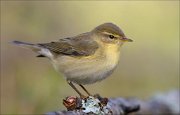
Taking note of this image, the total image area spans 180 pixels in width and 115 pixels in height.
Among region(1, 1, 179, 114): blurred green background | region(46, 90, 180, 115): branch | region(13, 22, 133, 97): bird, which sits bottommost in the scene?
region(46, 90, 180, 115): branch

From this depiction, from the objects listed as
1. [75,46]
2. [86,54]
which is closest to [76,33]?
[75,46]

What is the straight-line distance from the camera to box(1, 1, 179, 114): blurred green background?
755cm

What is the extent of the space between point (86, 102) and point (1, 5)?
525 cm

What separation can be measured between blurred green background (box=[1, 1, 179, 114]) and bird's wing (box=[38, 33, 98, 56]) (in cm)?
59

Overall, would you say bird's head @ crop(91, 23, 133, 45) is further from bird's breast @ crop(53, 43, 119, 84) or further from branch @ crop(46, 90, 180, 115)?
branch @ crop(46, 90, 180, 115)

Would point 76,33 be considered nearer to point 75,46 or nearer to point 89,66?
point 75,46

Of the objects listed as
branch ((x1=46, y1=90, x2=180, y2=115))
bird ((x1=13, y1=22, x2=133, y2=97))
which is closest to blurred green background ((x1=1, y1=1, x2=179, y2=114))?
bird ((x1=13, y1=22, x2=133, y2=97))

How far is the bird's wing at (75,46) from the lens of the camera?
697cm

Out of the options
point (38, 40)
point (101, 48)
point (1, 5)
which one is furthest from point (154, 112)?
point (1, 5)

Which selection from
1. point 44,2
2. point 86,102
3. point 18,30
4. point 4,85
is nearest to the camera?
point 86,102

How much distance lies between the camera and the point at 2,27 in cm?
1011

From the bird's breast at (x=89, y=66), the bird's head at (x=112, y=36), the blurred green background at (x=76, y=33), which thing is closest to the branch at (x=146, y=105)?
the bird's breast at (x=89, y=66)

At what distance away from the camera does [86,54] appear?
22.6 ft

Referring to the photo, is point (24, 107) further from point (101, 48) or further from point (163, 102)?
point (163, 102)
